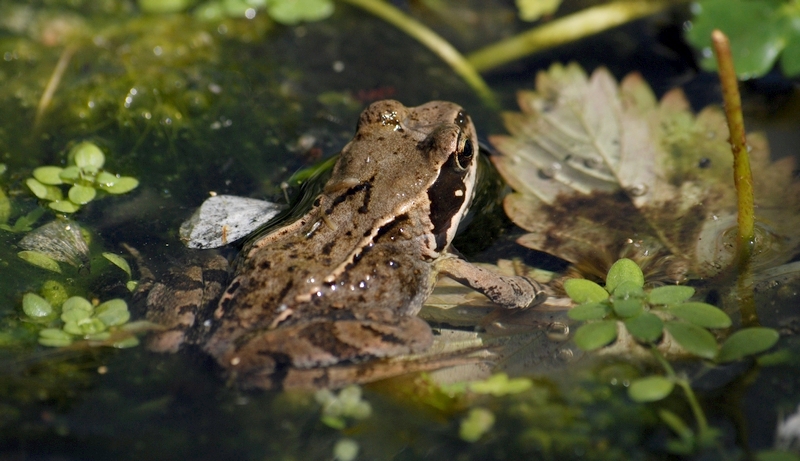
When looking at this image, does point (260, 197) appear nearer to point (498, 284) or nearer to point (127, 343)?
point (127, 343)

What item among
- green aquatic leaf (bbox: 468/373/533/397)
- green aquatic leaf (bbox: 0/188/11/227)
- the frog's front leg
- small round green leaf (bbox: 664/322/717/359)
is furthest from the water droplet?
green aquatic leaf (bbox: 0/188/11/227)

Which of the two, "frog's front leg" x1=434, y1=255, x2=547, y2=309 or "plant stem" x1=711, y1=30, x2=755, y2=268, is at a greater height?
"plant stem" x1=711, y1=30, x2=755, y2=268

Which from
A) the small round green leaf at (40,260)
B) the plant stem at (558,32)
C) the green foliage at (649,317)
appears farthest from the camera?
the plant stem at (558,32)

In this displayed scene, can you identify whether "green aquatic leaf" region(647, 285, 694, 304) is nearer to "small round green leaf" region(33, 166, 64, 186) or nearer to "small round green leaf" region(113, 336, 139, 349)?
"small round green leaf" region(113, 336, 139, 349)

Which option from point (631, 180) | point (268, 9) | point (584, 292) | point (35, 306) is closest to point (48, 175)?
point (35, 306)

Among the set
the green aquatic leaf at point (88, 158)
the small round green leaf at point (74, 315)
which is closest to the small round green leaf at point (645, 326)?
the small round green leaf at point (74, 315)

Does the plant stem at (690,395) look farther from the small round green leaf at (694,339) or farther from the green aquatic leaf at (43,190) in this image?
the green aquatic leaf at (43,190)
